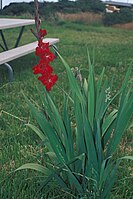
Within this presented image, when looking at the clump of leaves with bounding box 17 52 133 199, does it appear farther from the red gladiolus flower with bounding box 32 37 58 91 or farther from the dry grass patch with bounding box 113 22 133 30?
the dry grass patch with bounding box 113 22 133 30

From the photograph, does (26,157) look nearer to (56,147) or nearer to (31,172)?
(31,172)

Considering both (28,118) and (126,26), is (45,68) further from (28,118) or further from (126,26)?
(126,26)

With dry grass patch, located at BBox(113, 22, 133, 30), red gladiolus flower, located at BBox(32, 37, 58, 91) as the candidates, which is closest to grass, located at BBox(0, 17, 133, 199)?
red gladiolus flower, located at BBox(32, 37, 58, 91)

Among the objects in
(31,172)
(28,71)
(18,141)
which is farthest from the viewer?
(28,71)

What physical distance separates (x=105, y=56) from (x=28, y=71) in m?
1.84

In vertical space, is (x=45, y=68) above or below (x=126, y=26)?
above

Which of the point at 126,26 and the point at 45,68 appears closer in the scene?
the point at 45,68

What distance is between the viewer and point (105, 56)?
643 cm

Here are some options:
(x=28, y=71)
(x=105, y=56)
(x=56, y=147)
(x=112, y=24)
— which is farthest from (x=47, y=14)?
(x=56, y=147)

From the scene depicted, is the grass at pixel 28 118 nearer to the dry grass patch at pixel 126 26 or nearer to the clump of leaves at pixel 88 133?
the clump of leaves at pixel 88 133

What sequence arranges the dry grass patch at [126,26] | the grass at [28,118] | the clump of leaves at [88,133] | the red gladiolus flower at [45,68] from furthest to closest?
the dry grass patch at [126,26] → the grass at [28,118] → the clump of leaves at [88,133] → the red gladiolus flower at [45,68]

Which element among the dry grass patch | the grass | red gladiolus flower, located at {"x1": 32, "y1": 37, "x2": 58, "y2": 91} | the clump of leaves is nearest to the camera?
red gladiolus flower, located at {"x1": 32, "y1": 37, "x2": 58, "y2": 91}

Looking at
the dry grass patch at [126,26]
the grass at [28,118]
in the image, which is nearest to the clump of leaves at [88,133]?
the grass at [28,118]

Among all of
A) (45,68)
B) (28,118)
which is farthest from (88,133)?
(28,118)
